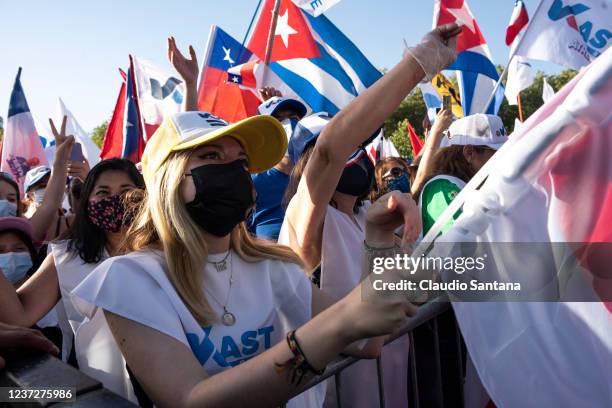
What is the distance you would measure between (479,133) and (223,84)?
3.34m

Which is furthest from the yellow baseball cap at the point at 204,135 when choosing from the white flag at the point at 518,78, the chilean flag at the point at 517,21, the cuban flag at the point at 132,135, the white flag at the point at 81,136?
the white flag at the point at 81,136

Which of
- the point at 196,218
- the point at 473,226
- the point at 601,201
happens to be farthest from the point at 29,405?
the point at 601,201

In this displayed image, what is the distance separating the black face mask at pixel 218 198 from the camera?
1787 millimetres

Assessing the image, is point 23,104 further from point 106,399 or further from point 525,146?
point 525,146

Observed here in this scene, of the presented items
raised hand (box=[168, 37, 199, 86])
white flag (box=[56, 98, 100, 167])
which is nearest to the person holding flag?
raised hand (box=[168, 37, 199, 86])

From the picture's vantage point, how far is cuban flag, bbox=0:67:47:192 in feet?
21.7

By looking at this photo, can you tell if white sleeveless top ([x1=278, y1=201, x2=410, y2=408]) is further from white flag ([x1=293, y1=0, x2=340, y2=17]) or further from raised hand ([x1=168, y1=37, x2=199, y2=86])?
white flag ([x1=293, y1=0, x2=340, y2=17])

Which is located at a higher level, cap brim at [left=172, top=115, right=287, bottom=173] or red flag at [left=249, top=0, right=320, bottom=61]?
red flag at [left=249, top=0, right=320, bottom=61]

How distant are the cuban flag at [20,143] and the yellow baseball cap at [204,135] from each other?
556 centimetres

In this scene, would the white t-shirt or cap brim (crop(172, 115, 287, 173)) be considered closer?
the white t-shirt

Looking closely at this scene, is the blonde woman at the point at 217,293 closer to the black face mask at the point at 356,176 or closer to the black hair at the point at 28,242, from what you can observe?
the black face mask at the point at 356,176

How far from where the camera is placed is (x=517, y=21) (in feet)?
20.9

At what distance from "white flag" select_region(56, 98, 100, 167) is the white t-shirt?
7.29m

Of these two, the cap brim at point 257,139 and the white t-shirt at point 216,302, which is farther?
the cap brim at point 257,139
